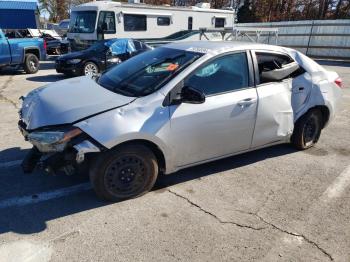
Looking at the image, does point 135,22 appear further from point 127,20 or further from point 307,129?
point 307,129

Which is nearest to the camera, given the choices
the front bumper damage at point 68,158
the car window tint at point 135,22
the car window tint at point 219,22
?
the front bumper damage at point 68,158

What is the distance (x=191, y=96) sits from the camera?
3604 mm

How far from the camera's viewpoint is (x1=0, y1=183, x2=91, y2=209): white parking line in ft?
11.6

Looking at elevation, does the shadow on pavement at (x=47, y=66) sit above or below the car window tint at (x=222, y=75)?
below

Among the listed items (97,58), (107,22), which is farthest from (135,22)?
(97,58)

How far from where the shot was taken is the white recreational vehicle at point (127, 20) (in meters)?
14.0

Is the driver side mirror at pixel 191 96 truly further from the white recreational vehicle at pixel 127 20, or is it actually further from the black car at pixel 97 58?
the white recreational vehicle at pixel 127 20

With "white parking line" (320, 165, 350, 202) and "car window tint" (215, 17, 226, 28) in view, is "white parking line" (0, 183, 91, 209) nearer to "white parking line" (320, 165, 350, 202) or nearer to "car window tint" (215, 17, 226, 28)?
"white parking line" (320, 165, 350, 202)

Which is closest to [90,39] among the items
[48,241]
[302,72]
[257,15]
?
[302,72]

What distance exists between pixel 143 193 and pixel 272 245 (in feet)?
4.77

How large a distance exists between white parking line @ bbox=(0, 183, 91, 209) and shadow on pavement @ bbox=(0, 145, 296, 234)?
0.06 m

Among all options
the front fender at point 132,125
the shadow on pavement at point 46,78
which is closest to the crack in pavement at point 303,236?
the front fender at point 132,125

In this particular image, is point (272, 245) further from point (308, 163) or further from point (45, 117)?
point (45, 117)

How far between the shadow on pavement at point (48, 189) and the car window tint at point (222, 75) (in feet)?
3.67
